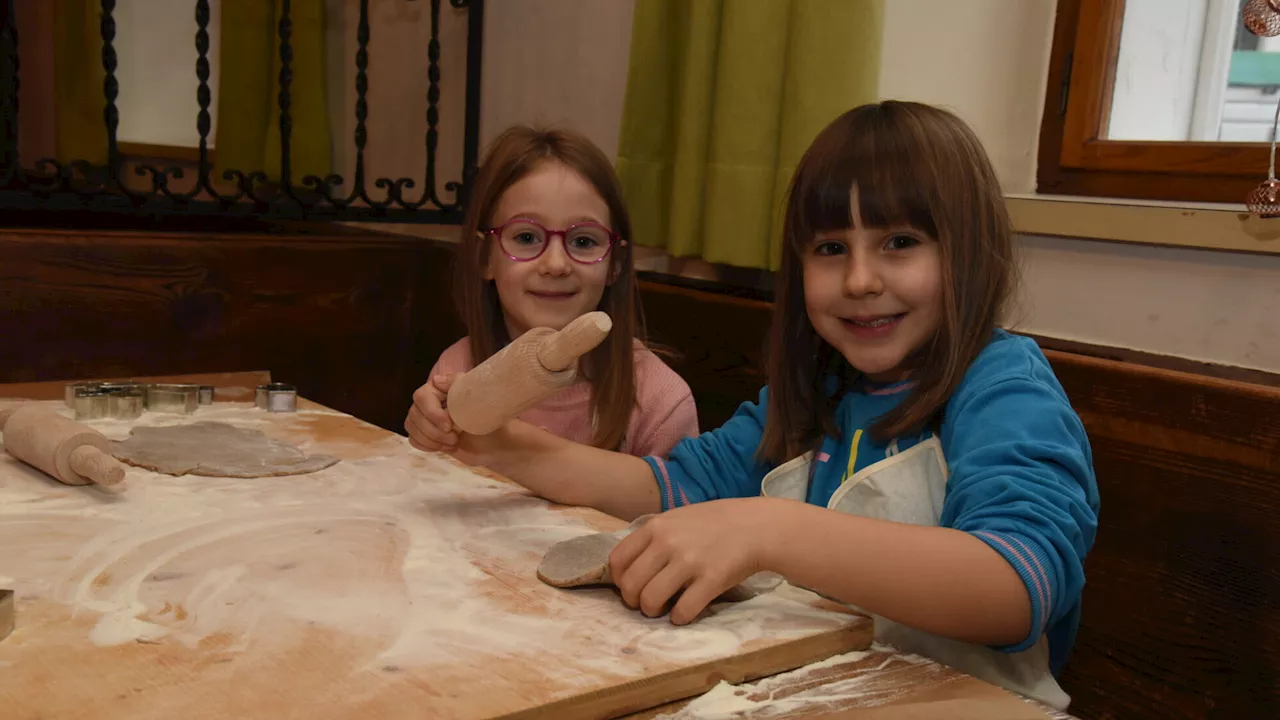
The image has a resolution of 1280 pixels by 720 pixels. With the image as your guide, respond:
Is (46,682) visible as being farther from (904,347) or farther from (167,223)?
(167,223)

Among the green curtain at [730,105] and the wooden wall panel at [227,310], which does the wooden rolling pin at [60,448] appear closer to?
the green curtain at [730,105]

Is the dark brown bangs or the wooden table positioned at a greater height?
the dark brown bangs

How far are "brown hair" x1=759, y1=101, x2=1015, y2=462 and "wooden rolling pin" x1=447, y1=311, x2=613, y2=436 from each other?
0.30m

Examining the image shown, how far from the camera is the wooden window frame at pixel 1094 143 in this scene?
154 cm

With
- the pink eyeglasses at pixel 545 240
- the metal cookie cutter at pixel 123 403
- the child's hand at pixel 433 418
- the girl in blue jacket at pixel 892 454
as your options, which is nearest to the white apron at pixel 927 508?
the girl in blue jacket at pixel 892 454

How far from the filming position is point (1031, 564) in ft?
2.64

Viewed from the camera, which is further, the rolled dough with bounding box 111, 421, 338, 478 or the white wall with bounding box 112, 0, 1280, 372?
the white wall with bounding box 112, 0, 1280, 372

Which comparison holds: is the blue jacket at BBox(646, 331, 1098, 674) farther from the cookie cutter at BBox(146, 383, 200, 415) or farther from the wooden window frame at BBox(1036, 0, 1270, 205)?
the cookie cutter at BBox(146, 383, 200, 415)

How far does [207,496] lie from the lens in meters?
0.99

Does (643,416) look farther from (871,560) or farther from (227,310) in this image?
(227,310)

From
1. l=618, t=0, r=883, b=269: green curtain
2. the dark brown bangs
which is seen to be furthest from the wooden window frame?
the dark brown bangs

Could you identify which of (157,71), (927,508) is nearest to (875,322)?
(927,508)

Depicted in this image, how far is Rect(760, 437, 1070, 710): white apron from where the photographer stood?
3.05ft

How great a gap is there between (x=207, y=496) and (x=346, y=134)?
9.20ft
